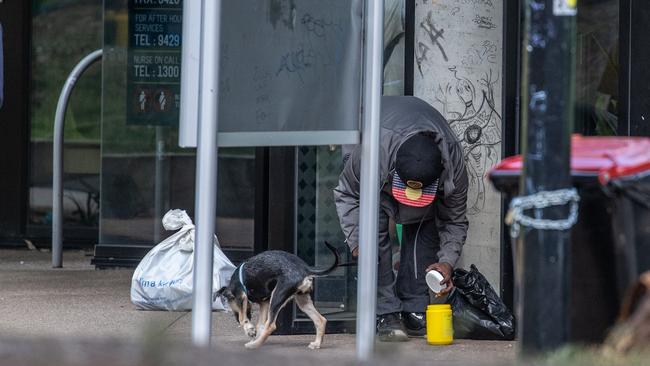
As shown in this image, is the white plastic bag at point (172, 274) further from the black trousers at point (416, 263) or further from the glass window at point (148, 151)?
the glass window at point (148, 151)

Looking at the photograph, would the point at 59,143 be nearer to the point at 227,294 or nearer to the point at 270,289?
the point at 227,294

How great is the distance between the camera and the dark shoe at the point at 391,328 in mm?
7191

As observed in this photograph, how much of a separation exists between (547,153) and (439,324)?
11.0 feet

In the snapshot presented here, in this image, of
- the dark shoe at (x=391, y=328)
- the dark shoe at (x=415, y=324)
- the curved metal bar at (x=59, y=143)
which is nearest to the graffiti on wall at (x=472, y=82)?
the dark shoe at (x=415, y=324)

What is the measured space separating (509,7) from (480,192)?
1.11 meters

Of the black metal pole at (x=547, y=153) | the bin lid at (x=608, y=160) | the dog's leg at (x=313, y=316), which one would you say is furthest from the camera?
the dog's leg at (x=313, y=316)

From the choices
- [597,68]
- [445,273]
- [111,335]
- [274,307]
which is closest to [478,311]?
[445,273]

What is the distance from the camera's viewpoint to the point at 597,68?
25.2 ft

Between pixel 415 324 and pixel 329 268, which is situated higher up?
pixel 329 268

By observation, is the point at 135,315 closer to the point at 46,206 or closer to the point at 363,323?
the point at 363,323

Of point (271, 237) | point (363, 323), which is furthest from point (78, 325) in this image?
point (363, 323)

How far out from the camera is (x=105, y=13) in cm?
1042

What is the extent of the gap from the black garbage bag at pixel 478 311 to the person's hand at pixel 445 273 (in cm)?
8

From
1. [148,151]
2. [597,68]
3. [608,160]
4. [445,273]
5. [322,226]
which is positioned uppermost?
[597,68]
